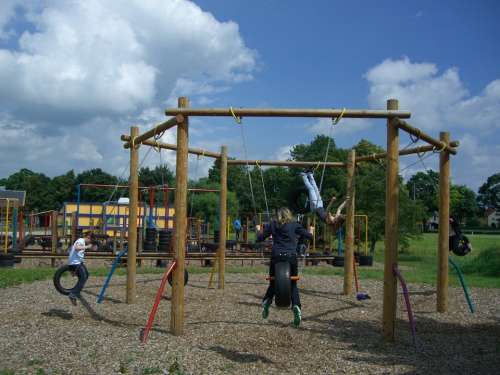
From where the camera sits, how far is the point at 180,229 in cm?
691

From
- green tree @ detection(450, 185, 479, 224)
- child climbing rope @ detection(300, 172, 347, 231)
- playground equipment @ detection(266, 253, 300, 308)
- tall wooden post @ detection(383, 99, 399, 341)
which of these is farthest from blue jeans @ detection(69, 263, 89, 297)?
green tree @ detection(450, 185, 479, 224)

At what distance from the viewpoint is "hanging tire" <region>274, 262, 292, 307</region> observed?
6.30 metres

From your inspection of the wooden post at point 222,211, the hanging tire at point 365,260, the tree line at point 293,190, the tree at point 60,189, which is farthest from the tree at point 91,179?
the wooden post at point 222,211

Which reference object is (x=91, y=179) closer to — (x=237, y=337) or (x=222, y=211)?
(x=222, y=211)

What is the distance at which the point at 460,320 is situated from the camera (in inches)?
332

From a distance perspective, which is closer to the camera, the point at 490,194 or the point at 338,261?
the point at 338,261

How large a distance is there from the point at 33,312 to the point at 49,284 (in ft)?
10.7

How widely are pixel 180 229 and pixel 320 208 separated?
84.0 inches

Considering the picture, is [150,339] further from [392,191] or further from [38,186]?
[38,186]

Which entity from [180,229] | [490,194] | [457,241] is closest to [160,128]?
[180,229]

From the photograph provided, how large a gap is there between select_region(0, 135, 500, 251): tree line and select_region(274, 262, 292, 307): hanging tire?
72.8 inches

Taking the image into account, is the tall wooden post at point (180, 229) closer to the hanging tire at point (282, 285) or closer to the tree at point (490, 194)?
the hanging tire at point (282, 285)

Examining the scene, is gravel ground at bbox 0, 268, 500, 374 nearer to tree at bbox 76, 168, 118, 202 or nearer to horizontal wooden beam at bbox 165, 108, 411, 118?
horizontal wooden beam at bbox 165, 108, 411, 118

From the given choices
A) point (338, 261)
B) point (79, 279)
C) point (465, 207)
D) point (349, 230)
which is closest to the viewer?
point (79, 279)
